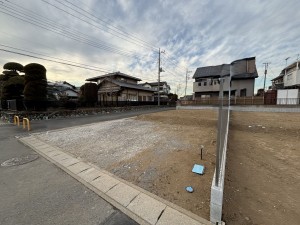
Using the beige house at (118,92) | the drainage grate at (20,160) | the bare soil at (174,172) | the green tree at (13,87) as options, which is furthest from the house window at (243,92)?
the green tree at (13,87)

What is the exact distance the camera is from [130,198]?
248 centimetres

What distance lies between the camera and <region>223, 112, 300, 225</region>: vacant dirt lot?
2.11m

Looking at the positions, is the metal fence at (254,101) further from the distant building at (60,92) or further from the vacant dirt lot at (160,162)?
the distant building at (60,92)

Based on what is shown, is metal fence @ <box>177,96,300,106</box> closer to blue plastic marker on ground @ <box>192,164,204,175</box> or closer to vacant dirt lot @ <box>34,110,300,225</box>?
vacant dirt lot @ <box>34,110,300,225</box>

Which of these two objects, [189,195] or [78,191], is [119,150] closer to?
[78,191]

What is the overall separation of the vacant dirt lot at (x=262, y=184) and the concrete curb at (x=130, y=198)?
69 cm

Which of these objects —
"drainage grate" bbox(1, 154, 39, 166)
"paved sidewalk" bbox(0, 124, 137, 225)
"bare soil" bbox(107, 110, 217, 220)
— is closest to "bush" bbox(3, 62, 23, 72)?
"drainage grate" bbox(1, 154, 39, 166)

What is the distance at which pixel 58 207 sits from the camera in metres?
2.31

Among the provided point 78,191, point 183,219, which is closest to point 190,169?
point 183,219

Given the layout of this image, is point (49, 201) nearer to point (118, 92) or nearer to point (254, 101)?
point (118, 92)

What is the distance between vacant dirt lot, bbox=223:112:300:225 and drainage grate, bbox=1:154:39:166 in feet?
17.1

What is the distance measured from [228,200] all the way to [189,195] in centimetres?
65

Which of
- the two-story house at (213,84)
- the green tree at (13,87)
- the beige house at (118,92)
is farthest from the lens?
the beige house at (118,92)

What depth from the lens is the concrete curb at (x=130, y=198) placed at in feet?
6.71
